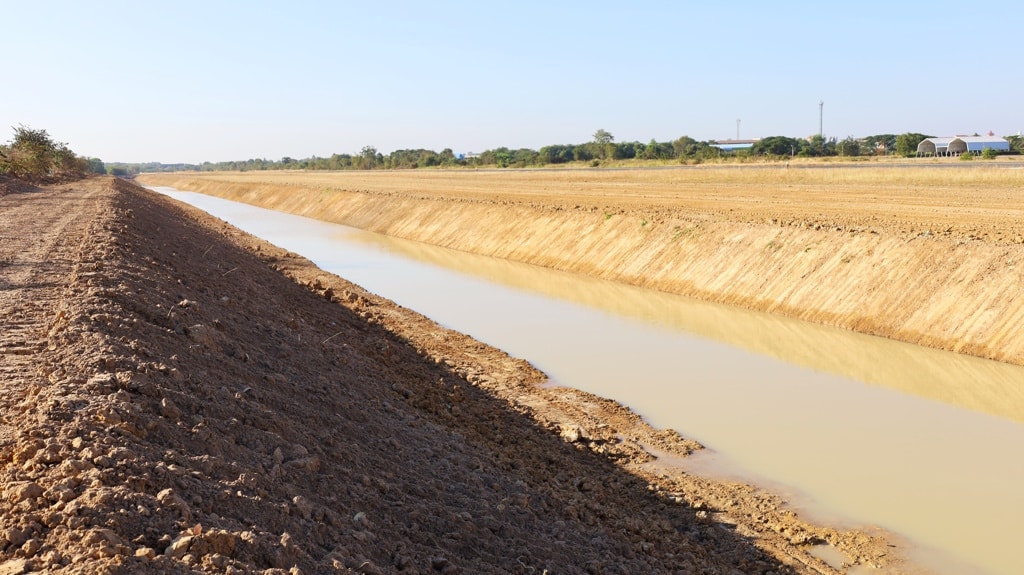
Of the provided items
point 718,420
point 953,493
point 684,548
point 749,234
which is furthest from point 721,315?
point 684,548

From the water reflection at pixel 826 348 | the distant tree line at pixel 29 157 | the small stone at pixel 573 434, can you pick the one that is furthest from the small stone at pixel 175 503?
the distant tree line at pixel 29 157

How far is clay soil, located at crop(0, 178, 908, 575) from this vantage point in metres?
5.06

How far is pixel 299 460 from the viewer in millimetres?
6738

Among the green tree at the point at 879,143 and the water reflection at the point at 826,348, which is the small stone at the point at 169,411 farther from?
the green tree at the point at 879,143

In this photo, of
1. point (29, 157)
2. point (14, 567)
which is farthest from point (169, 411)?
point (29, 157)

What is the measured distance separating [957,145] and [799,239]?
223 feet

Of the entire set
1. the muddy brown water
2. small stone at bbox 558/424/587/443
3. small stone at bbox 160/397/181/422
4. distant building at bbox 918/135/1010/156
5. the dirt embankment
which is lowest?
the muddy brown water

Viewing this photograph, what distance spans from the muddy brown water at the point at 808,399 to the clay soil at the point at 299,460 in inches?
29.9

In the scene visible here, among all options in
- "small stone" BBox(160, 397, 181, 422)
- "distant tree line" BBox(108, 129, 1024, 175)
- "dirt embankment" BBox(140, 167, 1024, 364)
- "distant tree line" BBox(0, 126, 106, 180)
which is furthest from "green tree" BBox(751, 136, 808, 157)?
"small stone" BBox(160, 397, 181, 422)

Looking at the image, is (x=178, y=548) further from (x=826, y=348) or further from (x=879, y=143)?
(x=879, y=143)

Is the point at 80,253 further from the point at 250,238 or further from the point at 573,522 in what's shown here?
the point at 250,238

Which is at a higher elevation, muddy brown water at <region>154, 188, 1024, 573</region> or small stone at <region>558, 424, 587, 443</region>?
small stone at <region>558, 424, 587, 443</region>

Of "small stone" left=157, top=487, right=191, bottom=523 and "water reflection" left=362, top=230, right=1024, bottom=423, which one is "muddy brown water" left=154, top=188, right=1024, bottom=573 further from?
"small stone" left=157, top=487, right=191, bottom=523

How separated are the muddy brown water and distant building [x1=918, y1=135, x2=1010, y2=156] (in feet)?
221
